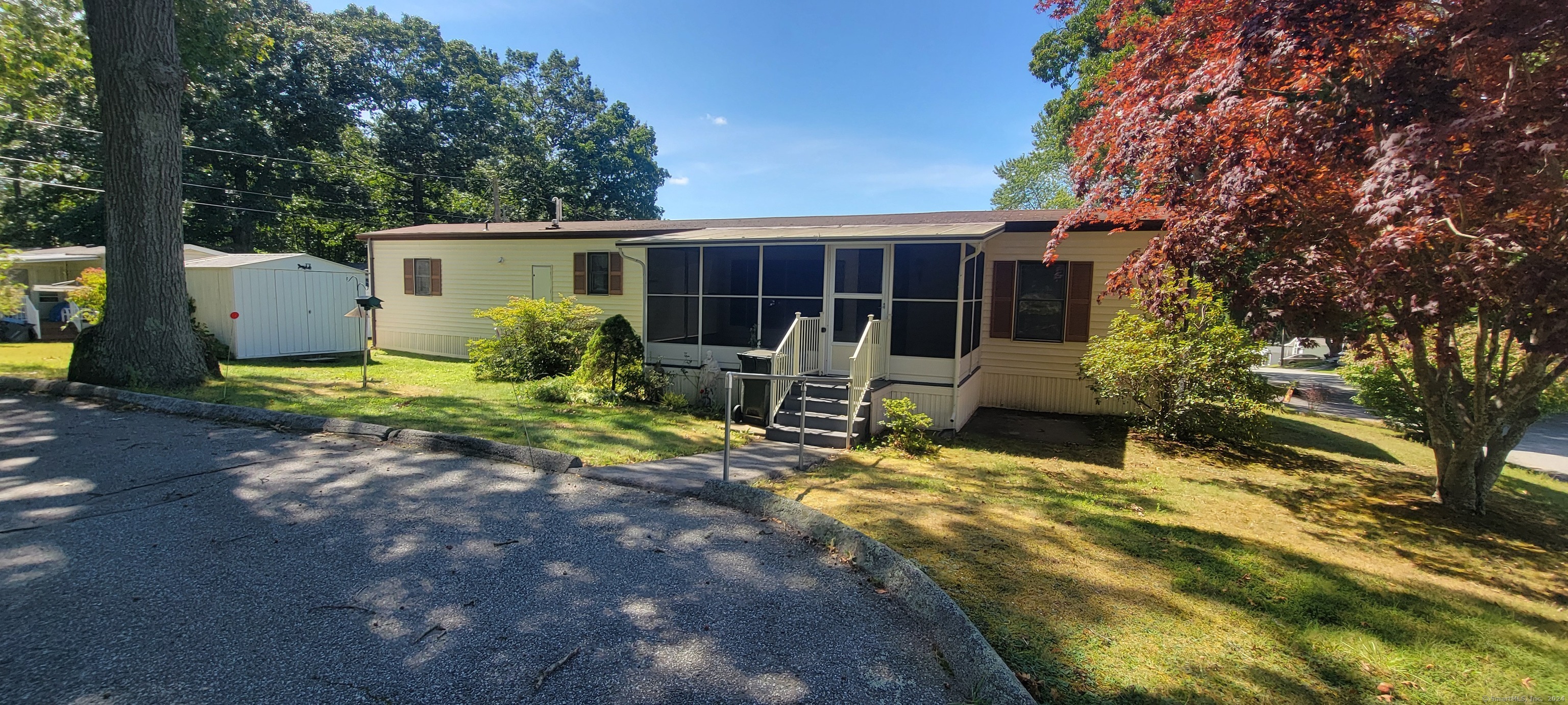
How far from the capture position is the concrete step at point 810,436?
7.81 metres

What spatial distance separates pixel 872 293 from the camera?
10.2m

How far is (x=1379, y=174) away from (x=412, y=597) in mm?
6290

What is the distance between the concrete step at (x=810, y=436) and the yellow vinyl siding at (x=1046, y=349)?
4063mm

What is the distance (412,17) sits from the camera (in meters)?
31.2

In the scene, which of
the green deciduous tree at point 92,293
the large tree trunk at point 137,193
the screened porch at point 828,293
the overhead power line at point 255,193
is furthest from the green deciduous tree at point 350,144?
the screened porch at point 828,293

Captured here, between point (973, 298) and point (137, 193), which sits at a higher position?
point (137, 193)

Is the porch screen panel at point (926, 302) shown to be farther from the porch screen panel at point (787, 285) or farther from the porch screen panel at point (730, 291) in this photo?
the porch screen panel at point (730, 291)

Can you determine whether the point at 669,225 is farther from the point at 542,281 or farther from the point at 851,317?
the point at 851,317

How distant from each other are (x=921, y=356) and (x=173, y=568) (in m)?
7.82

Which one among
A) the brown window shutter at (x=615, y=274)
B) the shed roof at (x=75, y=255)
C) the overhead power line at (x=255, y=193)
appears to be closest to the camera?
the brown window shutter at (x=615, y=274)

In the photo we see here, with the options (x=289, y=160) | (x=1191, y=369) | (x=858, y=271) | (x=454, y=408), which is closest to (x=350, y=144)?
(x=289, y=160)

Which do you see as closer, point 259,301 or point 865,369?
point 865,369

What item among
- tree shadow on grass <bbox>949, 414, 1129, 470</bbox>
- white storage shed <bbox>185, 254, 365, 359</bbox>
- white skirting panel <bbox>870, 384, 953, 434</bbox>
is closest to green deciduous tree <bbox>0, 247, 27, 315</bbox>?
white storage shed <bbox>185, 254, 365, 359</bbox>

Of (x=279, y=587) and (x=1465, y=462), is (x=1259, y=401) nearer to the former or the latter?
(x=1465, y=462)
